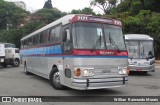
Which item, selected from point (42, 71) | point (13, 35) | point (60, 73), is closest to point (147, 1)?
point (13, 35)

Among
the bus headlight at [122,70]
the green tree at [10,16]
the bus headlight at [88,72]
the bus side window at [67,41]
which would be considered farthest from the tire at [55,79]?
the green tree at [10,16]

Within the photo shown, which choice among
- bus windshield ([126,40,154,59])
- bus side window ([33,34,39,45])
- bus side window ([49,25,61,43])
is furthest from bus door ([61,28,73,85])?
bus windshield ([126,40,154,59])

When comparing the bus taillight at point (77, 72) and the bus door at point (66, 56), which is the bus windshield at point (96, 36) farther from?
the bus taillight at point (77, 72)

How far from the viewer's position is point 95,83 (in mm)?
9727

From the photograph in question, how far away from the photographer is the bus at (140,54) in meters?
17.9

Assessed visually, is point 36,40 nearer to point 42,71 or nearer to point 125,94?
point 42,71

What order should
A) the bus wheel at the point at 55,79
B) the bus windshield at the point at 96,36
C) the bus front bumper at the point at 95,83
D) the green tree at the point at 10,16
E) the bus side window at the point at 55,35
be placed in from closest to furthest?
1. the bus front bumper at the point at 95,83
2. the bus windshield at the point at 96,36
3. the bus wheel at the point at 55,79
4. the bus side window at the point at 55,35
5. the green tree at the point at 10,16

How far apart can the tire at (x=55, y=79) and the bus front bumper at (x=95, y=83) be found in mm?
1956

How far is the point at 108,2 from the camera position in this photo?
52.6 m

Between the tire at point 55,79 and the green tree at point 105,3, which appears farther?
the green tree at point 105,3

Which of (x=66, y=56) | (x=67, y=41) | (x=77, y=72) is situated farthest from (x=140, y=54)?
(x=77, y=72)

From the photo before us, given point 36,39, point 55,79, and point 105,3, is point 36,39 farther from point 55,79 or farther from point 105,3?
point 105,3

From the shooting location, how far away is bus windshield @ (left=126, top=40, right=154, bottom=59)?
18141 millimetres

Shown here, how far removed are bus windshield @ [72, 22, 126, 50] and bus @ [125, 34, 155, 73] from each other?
7.46 metres
